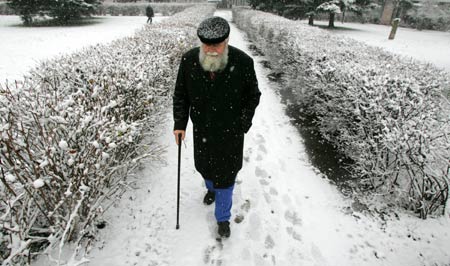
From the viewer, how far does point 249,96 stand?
2543 millimetres

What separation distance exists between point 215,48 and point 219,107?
21.0 inches

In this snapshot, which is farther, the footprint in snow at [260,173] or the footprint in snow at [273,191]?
the footprint in snow at [260,173]

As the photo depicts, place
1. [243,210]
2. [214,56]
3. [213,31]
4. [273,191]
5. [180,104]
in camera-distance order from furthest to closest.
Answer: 1. [273,191]
2. [243,210]
3. [180,104]
4. [214,56]
5. [213,31]

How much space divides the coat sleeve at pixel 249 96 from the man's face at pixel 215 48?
314mm

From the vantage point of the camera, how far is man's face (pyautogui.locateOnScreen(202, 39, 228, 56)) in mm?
2226

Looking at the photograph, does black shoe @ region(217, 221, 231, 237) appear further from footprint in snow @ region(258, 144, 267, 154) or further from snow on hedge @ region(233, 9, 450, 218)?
footprint in snow @ region(258, 144, 267, 154)

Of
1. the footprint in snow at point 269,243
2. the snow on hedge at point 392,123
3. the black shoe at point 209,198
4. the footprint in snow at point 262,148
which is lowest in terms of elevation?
the footprint in snow at point 269,243

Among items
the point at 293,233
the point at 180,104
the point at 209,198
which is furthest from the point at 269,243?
the point at 180,104

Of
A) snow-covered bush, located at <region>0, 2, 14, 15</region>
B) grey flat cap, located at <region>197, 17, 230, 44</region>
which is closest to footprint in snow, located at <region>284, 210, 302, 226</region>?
grey flat cap, located at <region>197, 17, 230, 44</region>

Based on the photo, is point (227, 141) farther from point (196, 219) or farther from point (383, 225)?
point (383, 225)

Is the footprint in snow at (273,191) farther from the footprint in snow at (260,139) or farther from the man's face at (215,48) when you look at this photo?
Answer: the man's face at (215,48)

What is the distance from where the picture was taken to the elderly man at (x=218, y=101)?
90.1 inches

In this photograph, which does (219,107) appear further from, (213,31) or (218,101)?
(213,31)

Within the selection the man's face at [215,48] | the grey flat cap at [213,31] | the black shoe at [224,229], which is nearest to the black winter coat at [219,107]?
the man's face at [215,48]
